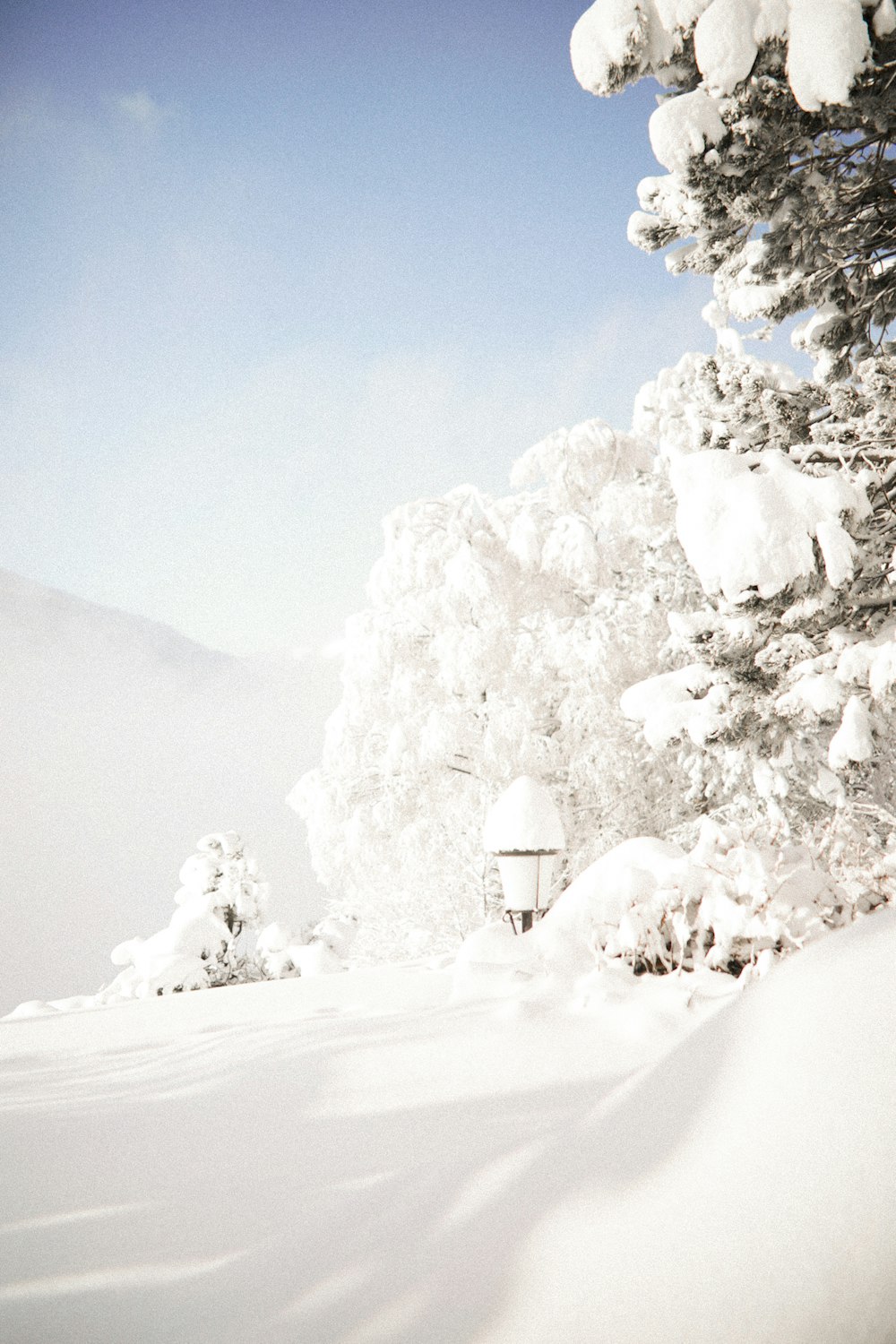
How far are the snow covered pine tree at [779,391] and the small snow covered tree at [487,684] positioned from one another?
5.62 m

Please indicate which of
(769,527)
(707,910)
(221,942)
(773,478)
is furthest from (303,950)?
(773,478)

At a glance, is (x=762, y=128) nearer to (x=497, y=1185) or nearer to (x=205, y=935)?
(x=497, y=1185)

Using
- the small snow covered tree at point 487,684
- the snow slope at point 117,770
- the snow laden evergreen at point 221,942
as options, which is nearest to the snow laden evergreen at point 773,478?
the small snow covered tree at point 487,684

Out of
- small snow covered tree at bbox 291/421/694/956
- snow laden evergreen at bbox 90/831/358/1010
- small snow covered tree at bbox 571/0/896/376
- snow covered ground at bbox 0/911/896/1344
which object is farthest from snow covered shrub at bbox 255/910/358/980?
small snow covered tree at bbox 571/0/896/376

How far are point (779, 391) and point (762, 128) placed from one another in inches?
67.5

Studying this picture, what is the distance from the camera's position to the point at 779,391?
4.98 metres

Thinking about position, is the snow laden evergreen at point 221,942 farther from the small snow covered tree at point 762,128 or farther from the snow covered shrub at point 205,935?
the small snow covered tree at point 762,128

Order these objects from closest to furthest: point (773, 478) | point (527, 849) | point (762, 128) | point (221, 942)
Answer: point (762, 128) < point (773, 478) < point (527, 849) < point (221, 942)

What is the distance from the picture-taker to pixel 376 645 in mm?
12406

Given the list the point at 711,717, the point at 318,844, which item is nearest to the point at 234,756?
the point at 318,844

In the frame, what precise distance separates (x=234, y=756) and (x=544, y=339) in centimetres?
1806

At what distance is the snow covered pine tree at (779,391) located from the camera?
3.39 m

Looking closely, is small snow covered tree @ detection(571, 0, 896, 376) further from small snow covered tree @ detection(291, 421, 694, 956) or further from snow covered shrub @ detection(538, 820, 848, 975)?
small snow covered tree @ detection(291, 421, 694, 956)

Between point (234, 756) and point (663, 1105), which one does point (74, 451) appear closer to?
point (234, 756)
